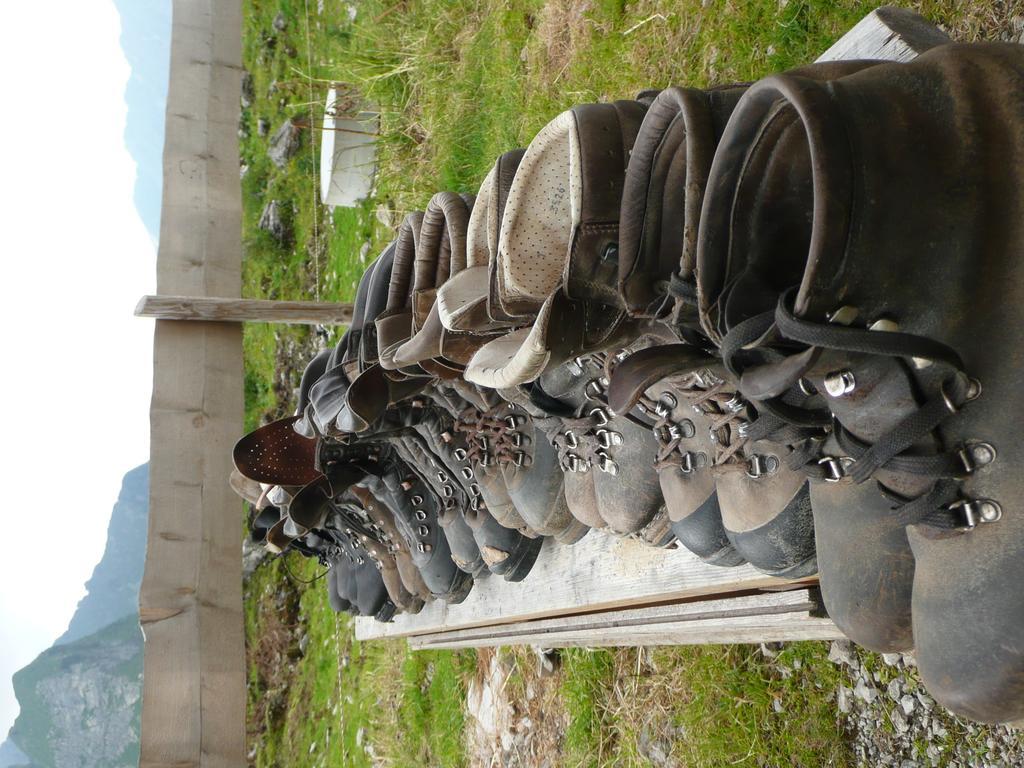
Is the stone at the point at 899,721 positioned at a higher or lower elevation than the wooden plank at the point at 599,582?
lower

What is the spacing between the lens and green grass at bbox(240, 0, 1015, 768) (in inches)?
90.9

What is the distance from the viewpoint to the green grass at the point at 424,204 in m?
2.31

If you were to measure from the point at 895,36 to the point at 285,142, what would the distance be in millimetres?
6413

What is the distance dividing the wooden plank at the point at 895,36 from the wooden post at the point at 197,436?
275 centimetres

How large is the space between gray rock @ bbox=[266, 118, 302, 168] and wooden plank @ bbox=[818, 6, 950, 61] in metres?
6.13

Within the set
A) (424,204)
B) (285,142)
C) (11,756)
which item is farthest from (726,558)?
(11,756)

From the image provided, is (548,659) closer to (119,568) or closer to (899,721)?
(899,721)

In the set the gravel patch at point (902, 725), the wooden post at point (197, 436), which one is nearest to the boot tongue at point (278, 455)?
the wooden post at point (197, 436)

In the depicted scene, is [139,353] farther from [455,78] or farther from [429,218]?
[429,218]

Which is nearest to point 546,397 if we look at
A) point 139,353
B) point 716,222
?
point 716,222

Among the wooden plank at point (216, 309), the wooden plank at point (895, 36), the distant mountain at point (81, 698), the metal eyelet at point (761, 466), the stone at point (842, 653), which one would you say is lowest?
the distant mountain at point (81, 698)

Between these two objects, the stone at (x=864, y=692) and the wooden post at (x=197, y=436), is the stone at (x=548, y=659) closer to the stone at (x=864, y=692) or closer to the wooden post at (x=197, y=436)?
the wooden post at (x=197, y=436)

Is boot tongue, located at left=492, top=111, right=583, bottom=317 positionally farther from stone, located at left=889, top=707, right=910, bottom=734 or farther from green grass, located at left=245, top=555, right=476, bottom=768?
green grass, located at left=245, top=555, right=476, bottom=768

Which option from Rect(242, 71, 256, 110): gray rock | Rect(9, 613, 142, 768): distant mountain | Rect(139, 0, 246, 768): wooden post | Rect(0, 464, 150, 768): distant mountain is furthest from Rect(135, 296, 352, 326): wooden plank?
Rect(9, 613, 142, 768): distant mountain
